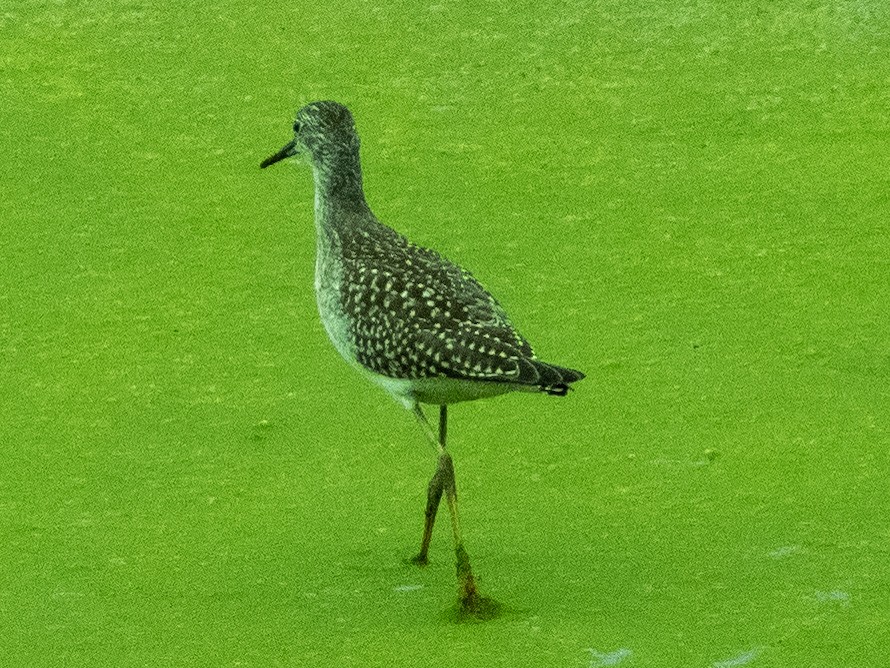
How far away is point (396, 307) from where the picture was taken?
7293 millimetres

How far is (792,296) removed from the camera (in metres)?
9.88

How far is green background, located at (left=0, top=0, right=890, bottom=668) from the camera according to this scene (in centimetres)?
717

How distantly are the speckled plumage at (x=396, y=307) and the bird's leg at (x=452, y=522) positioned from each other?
0.67ft

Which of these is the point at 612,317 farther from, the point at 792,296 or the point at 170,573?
the point at 170,573

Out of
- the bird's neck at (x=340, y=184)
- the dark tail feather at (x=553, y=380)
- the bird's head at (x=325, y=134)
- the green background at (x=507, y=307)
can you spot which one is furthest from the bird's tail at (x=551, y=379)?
the bird's head at (x=325, y=134)

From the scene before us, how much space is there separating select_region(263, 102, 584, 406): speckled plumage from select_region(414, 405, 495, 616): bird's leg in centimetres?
20

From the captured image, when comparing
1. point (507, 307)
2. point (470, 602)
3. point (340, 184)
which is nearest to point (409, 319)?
point (340, 184)

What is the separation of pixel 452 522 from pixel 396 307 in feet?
2.86

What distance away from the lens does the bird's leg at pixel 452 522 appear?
6910 millimetres

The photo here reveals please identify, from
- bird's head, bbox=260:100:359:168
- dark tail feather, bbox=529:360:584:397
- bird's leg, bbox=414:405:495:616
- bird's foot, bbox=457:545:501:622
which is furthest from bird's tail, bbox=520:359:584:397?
bird's head, bbox=260:100:359:168

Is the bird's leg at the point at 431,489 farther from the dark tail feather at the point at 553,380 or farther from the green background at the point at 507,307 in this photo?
the dark tail feather at the point at 553,380

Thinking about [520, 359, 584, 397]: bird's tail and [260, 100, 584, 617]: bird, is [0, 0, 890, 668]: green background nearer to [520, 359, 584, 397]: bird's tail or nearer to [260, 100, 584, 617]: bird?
[260, 100, 584, 617]: bird

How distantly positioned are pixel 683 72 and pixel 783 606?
19.7 feet

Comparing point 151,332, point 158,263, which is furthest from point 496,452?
point 158,263
